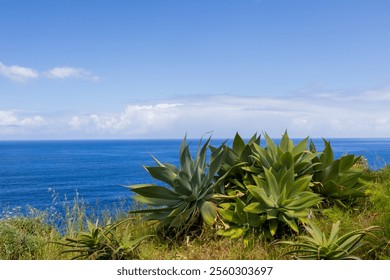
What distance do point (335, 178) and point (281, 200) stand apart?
149 cm

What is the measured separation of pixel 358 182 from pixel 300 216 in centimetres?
198

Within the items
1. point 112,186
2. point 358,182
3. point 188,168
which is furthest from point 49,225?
point 112,186

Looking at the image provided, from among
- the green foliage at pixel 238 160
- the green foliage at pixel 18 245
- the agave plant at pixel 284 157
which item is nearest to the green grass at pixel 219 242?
the green foliage at pixel 18 245

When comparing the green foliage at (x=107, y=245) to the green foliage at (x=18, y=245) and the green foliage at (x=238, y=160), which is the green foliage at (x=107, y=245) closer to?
the green foliage at (x=18, y=245)

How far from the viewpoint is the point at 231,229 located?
532 cm

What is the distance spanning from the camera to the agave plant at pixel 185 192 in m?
5.36

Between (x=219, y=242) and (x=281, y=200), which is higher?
(x=281, y=200)

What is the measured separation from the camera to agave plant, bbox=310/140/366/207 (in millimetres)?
6133

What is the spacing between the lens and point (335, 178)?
244 inches

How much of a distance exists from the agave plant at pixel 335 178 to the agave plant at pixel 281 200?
92cm

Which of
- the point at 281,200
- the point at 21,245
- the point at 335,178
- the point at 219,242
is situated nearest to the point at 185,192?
the point at 219,242

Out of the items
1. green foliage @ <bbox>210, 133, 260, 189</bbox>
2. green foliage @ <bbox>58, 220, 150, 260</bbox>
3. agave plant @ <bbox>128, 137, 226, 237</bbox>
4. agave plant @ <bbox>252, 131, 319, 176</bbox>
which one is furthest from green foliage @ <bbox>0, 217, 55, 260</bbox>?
agave plant @ <bbox>252, 131, 319, 176</bbox>

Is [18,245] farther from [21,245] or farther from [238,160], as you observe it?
[238,160]

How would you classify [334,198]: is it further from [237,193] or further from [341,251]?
[341,251]
